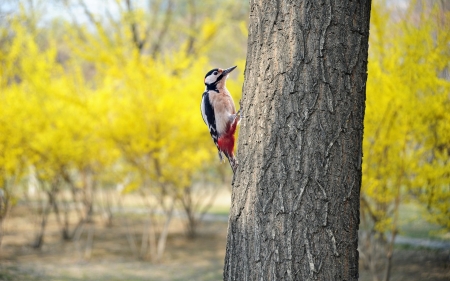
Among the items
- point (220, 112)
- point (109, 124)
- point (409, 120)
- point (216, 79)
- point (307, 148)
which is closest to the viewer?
point (307, 148)

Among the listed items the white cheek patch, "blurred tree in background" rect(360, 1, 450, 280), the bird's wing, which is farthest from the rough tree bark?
"blurred tree in background" rect(360, 1, 450, 280)

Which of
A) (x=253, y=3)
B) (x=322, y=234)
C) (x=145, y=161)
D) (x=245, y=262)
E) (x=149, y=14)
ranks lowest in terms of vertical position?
(x=245, y=262)

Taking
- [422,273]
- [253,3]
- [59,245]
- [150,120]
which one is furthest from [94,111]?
[253,3]

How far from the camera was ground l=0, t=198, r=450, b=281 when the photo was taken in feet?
20.8

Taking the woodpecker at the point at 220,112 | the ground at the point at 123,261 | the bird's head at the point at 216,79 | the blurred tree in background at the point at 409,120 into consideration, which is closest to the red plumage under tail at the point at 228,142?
the woodpecker at the point at 220,112

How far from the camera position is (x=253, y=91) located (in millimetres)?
2240

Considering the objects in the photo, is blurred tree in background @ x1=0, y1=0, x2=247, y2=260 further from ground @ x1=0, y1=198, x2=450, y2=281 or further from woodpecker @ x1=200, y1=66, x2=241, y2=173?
woodpecker @ x1=200, y1=66, x2=241, y2=173

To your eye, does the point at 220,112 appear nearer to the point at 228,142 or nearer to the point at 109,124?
the point at 228,142

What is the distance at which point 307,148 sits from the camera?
82.2 inches

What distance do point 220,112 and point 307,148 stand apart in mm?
1037

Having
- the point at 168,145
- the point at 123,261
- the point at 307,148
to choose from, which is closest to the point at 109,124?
the point at 168,145

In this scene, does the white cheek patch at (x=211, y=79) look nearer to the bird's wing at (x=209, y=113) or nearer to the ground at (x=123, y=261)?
the bird's wing at (x=209, y=113)

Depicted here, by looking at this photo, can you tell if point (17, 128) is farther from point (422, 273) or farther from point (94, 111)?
point (422, 273)

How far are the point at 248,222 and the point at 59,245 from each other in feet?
24.6
